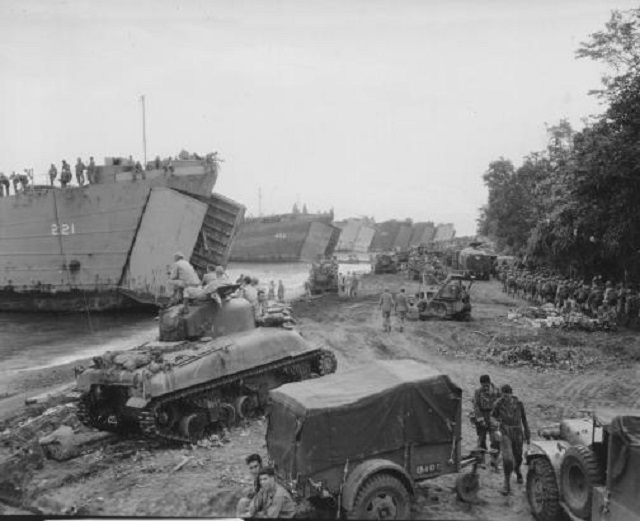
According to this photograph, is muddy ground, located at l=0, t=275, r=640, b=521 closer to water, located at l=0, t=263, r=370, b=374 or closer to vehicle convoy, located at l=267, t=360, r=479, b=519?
vehicle convoy, located at l=267, t=360, r=479, b=519

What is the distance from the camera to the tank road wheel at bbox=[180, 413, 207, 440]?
1031 cm

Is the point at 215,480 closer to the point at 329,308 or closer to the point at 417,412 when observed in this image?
the point at 417,412

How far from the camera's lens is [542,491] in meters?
7.06

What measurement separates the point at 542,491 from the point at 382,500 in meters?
1.77

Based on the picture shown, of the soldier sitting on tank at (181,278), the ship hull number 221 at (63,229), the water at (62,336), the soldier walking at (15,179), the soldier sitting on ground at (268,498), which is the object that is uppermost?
the soldier walking at (15,179)

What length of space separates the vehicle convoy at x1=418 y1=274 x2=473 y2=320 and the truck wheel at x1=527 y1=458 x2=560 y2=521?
14.3 meters

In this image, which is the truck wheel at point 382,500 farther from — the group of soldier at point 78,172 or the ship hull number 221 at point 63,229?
the ship hull number 221 at point 63,229

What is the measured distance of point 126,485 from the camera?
8648mm

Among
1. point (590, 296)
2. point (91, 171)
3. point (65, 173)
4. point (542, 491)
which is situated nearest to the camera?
point (542, 491)

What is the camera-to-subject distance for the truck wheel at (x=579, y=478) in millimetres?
6309

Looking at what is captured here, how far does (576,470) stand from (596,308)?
1478cm

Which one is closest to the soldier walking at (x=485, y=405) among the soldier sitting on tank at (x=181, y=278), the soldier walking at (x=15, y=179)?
the soldier sitting on tank at (x=181, y=278)

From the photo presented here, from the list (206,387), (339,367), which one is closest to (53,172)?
(339,367)

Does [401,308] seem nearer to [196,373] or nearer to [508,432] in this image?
[196,373]
